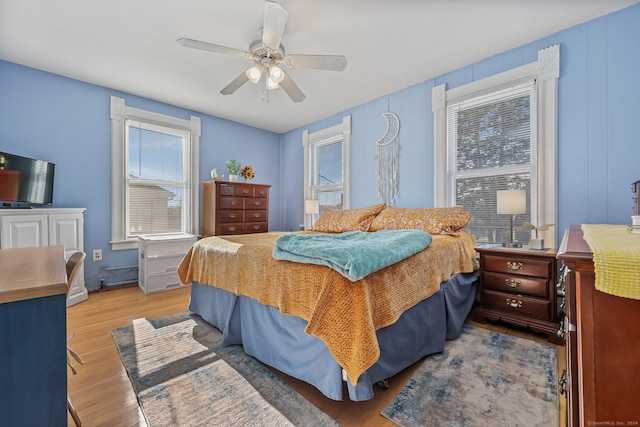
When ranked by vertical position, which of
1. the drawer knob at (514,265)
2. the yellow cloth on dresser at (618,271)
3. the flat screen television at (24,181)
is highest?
the flat screen television at (24,181)

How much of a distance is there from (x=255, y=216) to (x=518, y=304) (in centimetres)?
345

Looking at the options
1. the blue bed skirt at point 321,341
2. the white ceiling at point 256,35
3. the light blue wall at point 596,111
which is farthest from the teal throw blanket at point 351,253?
the white ceiling at point 256,35

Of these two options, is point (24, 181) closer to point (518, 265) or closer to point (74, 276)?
point (74, 276)

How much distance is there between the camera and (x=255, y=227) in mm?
4324

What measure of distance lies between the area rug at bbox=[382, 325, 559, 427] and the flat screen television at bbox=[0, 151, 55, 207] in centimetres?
355

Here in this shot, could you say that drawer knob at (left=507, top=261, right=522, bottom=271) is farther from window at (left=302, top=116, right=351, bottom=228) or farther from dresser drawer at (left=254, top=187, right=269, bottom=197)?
dresser drawer at (left=254, top=187, right=269, bottom=197)

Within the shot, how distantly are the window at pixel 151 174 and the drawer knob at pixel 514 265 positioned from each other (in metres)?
3.95

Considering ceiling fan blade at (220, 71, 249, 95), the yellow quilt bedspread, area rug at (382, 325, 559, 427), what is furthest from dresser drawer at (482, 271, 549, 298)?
ceiling fan blade at (220, 71, 249, 95)

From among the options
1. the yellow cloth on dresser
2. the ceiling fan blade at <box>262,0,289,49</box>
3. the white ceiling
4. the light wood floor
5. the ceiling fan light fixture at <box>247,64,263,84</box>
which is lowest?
the light wood floor

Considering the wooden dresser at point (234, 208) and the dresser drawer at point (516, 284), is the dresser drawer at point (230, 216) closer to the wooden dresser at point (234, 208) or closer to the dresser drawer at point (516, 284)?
the wooden dresser at point (234, 208)

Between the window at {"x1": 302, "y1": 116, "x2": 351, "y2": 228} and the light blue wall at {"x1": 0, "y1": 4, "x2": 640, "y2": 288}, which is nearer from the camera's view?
the light blue wall at {"x1": 0, "y1": 4, "x2": 640, "y2": 288}

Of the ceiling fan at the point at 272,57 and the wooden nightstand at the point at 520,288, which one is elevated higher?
the ceiling fan at the point at 272,57

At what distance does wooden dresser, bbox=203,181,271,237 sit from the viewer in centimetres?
392

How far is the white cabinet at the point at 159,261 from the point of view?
328cm
